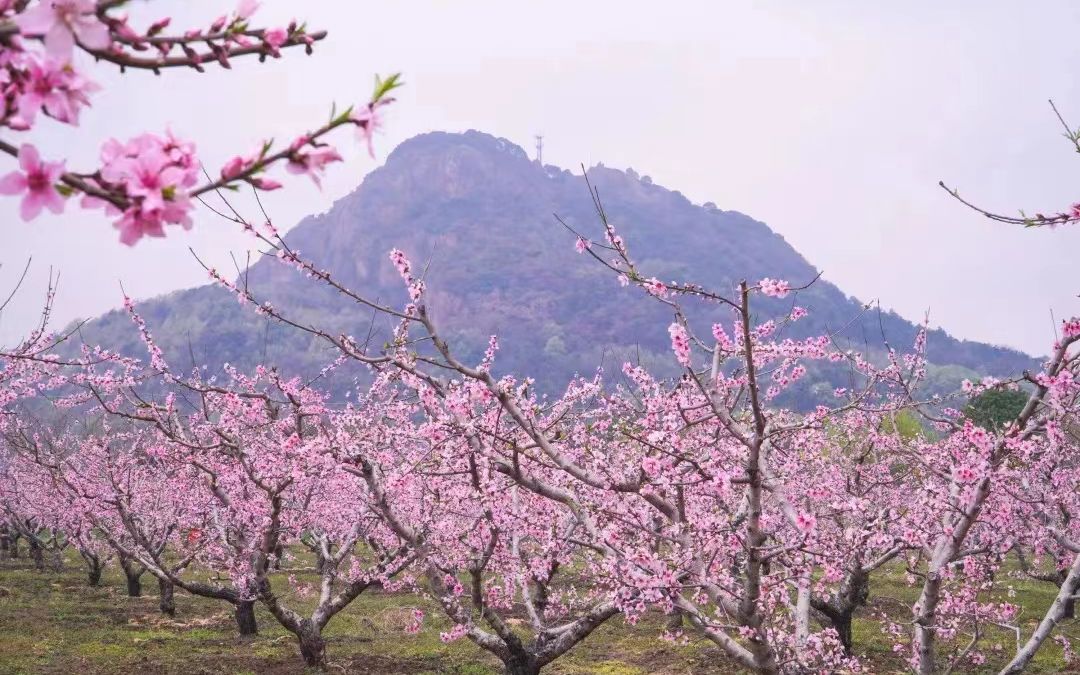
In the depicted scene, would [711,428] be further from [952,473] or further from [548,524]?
[952,473]

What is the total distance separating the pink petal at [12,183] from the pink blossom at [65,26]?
26cm

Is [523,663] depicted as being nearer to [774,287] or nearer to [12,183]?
[774,287]

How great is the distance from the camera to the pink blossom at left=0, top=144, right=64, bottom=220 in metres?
1.64

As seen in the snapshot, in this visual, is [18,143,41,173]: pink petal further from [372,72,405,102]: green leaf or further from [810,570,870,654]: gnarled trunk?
[810,570,870,654]: gnarled trunk

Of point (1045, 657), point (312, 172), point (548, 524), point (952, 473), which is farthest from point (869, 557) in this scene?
point (312, 172)

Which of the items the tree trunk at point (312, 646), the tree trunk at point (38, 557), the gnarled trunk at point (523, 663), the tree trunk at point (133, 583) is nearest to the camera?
the gnarled trunk at point (523, 663)

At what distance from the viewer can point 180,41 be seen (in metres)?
2.04

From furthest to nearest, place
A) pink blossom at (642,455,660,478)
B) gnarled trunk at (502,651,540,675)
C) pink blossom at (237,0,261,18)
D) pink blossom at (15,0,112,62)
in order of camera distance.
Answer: gnarled trunk at (502,651,540,675) → pink blossom at (642,455,660,478) → pink blossom at (237,0,261,18) → pink blossom at (15,0,112,62)

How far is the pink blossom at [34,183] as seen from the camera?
5.38ft

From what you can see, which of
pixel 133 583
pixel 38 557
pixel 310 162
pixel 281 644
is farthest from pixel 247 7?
pixel 38 557

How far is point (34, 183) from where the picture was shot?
5.49 ft

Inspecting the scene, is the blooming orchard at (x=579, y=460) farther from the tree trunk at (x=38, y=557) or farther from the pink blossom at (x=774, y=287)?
the tree trunk at (x=38, y=557)

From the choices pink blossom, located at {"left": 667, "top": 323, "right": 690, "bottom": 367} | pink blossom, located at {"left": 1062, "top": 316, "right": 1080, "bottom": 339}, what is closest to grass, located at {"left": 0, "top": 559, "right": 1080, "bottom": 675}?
pink blossom, located at {"left": 1062, "top": 316, "right": 1080, "bottom": 339}

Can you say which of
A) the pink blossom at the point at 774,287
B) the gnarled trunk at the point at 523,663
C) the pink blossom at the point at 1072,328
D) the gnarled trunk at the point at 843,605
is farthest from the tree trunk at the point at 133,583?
the pink blossom at the point at 1072,328
